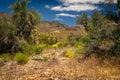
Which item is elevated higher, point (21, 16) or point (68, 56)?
point (21, 16)

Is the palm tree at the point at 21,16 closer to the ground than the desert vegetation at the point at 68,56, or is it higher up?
higher up

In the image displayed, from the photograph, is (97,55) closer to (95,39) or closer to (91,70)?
(95,39)

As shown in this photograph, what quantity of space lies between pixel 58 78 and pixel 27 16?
24.0 meters

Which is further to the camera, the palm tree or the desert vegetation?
the palm tree

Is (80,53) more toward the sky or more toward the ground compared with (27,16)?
more toward the ground

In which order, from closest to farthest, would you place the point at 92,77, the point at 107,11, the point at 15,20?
the point at 92,77 < the point at 107,11 < the point at 15,20

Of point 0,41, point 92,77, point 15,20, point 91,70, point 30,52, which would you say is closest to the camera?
point 92,77

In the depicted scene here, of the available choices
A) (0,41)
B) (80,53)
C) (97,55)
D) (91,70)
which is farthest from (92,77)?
(0,41)

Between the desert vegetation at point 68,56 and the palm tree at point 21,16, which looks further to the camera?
the palm tree at point 21,16

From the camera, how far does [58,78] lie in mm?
10602

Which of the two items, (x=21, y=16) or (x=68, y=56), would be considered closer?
(x=68, y=56)

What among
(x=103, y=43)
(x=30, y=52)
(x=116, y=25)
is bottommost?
(x=30, y=52)

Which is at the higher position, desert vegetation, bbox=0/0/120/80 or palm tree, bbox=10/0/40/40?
palm tree, bbox=10/0/40/40

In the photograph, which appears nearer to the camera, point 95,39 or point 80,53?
point 95,39
